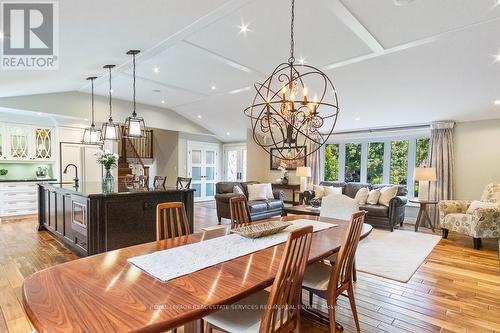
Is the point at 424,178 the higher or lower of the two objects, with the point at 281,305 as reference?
higher

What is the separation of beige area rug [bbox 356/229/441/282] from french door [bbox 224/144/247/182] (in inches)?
216

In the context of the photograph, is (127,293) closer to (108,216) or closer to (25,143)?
(108,216)

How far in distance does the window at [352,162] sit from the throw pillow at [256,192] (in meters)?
2.47

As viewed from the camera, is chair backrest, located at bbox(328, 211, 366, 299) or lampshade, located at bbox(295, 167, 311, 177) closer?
chair backrest, located at bbox(328, 211, 366, 299)

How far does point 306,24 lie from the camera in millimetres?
3205

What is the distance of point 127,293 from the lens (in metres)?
1.16

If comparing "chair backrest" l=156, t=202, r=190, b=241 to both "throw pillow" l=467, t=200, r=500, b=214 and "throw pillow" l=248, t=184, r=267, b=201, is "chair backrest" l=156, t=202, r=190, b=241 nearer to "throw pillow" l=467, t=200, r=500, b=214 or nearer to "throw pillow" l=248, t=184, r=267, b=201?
"throw pillow" l=248, t=184, r=267, b=201

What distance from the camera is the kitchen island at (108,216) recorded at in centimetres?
331

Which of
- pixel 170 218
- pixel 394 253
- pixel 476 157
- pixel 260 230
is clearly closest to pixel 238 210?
pixel 260 230

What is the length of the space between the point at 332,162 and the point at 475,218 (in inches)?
151

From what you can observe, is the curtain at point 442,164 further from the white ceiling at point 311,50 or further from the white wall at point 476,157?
the white ceiling at point 311,50

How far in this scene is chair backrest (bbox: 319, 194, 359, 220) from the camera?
3219 millimetres

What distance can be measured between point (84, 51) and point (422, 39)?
4182 millimetres

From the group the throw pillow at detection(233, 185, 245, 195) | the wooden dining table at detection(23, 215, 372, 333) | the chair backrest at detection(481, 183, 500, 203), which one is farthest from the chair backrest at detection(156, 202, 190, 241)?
the chair backrest at detection(481, 183, 500, 203)
